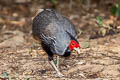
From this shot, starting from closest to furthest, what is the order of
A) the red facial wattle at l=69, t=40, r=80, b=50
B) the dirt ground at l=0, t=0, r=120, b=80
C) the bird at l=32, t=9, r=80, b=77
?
the red facial wattle at l=69, t=40, r=80, b=50, the bird at l=32, t=9, r=80, b=77, the dirt ground at l=0, t=0, r=120, b=80

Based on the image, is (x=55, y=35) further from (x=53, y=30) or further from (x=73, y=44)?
(x=73, y=44)

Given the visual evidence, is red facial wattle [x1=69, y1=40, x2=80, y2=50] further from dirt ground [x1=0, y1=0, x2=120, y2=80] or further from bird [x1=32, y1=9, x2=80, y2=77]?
dirt ground [x1=0, y1=0, x2=120, y2=80]

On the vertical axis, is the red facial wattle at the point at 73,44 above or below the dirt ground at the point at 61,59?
above

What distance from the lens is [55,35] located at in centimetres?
573

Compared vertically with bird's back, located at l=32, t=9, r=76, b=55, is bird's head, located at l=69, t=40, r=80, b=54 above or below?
below

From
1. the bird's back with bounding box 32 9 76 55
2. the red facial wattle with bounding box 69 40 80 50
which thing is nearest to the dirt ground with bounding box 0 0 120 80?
the bird's back with bounding box 32 9 76 55

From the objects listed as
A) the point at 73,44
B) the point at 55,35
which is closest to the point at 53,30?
the point at 55,35

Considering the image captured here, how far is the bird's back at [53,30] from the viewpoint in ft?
18.4

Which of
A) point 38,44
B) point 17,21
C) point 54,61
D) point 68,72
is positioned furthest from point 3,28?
point 68,72

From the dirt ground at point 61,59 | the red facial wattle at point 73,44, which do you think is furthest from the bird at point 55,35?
the dirt ground at point 61,59

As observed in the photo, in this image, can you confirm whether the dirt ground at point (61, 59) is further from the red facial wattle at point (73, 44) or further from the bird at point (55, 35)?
the red facial wattle at point (73, 44)

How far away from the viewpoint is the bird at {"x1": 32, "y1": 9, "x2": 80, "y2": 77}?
217 inches

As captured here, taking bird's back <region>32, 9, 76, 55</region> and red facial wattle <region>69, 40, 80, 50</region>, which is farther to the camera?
bird's back <region>32, 9, 76, 55</region>

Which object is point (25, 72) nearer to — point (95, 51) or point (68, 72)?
point (68, 72)
